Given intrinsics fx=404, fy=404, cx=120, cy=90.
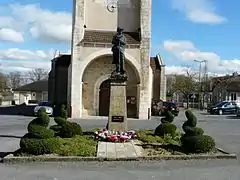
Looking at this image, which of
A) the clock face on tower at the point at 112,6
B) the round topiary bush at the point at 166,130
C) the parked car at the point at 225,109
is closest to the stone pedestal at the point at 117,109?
the round topiary bush at the point at 166,130

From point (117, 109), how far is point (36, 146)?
19.0 feet

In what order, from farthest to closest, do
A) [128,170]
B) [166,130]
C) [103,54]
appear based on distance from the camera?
[103,54], [166,130], [128,170]

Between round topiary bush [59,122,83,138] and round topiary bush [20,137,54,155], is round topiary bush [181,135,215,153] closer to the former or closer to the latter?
round topiary bush [20,137,54,155]

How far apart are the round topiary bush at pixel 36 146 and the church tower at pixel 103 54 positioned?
22.9m

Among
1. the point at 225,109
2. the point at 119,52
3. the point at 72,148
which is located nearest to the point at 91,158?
the point at 72,148

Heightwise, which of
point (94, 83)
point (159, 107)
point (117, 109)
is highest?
point (94, 83)

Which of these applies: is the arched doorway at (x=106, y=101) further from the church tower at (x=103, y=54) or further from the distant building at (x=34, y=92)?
the distant building at (x=34, y=92)

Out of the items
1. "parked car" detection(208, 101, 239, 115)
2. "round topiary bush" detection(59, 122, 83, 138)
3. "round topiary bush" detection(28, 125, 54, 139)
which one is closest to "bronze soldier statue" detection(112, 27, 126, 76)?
"round topiary bush" detection(59, 122, 83, 138)

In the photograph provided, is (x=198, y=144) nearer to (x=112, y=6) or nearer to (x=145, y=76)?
(x=145, y=76)

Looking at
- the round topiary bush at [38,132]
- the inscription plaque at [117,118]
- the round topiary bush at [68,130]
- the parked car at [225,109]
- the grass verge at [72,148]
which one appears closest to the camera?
the grass verge at [72,148]

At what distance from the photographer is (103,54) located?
35188mm

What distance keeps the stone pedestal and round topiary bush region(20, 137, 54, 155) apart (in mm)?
5218

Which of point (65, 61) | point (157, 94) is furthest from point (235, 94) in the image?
point (65, 61)

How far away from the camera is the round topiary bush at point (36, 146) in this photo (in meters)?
11.8
